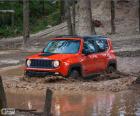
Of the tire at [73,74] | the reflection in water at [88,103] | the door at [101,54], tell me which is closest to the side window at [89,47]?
the door at [101,54]

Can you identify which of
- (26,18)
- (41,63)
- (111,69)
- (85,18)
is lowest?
(111,69)

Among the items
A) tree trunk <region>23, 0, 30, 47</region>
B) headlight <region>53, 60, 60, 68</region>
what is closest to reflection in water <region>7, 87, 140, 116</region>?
headlight <region>53, 60, 60, 68</region>

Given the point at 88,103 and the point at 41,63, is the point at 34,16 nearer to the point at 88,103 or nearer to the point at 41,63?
the point at 41,63

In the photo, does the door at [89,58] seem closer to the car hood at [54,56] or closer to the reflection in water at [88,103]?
the car hood at [54,56]

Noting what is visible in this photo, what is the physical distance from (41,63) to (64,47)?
153 cm

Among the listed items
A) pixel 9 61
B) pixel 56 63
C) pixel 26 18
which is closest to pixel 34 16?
pixel 26 18

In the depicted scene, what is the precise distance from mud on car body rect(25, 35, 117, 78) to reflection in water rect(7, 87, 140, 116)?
2.68 meters

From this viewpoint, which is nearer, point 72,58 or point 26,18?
point 72,58

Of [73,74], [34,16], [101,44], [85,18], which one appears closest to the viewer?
[73,74]

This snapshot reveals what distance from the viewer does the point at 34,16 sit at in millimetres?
70312

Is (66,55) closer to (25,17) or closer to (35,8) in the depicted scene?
(25,17)

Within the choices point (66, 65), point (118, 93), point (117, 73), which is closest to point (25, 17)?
point (117, 73)

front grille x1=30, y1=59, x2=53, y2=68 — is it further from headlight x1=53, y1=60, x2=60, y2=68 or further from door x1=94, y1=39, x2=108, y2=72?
door x1=94, y1=39, x2=108, y2=72

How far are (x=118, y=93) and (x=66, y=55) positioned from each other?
3.47m
